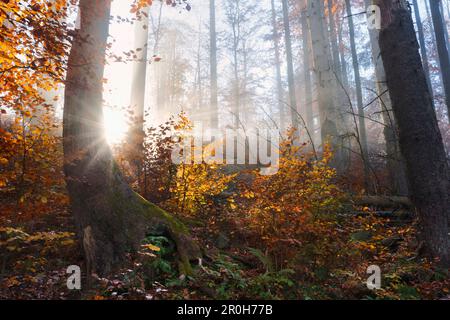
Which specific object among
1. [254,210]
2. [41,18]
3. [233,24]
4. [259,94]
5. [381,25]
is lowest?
[254,210]

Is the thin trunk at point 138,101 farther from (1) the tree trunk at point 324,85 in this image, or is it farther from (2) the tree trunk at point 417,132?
(1) the tree trunk at point 324,85

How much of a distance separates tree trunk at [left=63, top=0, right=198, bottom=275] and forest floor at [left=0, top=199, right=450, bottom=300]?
0.25 m

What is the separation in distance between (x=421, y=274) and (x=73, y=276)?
506 centimetres

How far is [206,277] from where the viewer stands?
171 inches

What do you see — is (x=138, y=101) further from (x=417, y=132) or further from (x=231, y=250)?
(x=417, y=132)

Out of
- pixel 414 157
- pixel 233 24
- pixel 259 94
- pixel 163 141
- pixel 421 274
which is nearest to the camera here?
pixel 421 274

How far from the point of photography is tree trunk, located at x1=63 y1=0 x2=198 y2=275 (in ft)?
14.3

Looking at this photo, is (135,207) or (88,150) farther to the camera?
(135,207)

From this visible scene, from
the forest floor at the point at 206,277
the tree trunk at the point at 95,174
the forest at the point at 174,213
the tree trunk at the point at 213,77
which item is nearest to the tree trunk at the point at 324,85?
the forest at the point at 174,213

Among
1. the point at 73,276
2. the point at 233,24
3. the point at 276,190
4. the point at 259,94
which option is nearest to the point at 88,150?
the point at 73,276

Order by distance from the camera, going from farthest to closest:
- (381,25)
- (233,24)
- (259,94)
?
(259,94) < (233,24) < (381,25)

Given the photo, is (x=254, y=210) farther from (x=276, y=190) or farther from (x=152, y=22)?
(x=152, y=22)

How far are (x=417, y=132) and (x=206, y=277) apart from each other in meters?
4.05

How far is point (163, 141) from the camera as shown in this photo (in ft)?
23.4
